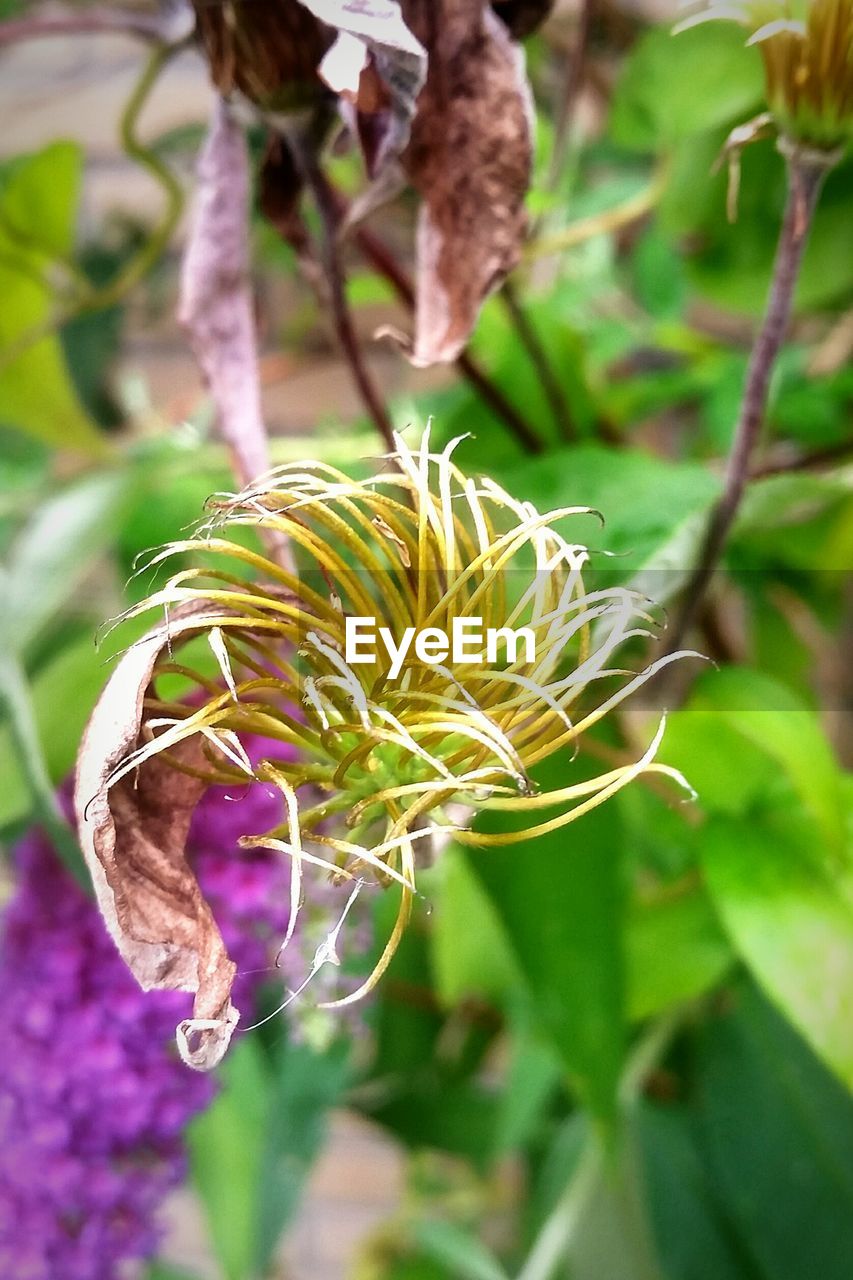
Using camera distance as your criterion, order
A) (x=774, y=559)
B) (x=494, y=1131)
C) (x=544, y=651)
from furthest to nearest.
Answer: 1. (x=494, y=1131)
2. (x=774, y=559)
3. (x=544, y=651)

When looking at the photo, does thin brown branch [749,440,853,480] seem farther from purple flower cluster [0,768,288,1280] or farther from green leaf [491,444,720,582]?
purple flower cluster [0,768,288,1280]

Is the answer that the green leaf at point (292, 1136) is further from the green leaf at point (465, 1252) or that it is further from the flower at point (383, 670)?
the flower at point (383, 670)

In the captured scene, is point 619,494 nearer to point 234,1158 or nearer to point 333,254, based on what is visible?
point 333,254

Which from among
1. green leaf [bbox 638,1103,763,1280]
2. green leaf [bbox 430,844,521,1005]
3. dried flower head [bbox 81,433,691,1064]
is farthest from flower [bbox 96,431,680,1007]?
green leaf [bbox 638,1103,763,1280]

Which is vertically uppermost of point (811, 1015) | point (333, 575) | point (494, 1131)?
point (333, 575)

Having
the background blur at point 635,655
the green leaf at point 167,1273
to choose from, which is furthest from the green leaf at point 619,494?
the green leaf at point 167,1273

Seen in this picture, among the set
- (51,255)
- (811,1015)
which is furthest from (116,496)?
(811,1015)

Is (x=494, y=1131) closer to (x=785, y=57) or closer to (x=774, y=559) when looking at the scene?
(x=774, y=559)

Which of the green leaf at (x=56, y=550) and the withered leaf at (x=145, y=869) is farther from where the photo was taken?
the green leaf at (x=56, y=550)
